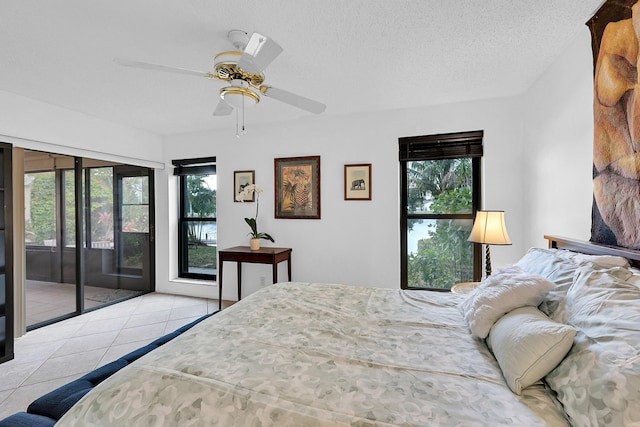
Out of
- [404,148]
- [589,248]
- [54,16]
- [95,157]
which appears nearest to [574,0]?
[589,248]

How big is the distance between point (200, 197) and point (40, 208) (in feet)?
5.72

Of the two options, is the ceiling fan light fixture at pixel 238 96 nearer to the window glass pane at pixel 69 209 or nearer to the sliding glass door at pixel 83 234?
the sliding glass door at pixel 83 234

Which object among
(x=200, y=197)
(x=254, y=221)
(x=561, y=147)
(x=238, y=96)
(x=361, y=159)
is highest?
(x=238, y=96)

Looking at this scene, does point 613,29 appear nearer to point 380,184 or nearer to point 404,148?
point 404,148

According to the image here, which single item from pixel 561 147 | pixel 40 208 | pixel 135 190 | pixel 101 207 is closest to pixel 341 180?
pixel 561 147

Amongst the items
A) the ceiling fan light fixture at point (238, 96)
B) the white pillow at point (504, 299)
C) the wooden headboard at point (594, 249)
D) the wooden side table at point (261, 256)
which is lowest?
the wooden side table at point (261, 256)

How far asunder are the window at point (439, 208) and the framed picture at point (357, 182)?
0.40m

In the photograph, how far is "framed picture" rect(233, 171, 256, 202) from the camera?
12.8ft

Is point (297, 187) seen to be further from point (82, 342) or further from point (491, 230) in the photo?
point (82, 342)

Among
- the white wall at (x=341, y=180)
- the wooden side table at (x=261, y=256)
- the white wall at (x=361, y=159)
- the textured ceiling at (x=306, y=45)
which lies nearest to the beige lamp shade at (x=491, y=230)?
the white wall at (x=361, y=159)

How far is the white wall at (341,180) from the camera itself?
2.95 m

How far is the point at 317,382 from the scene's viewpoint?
98 centimetres

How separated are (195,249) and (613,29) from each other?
15.5ft

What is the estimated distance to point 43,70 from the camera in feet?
7.57
